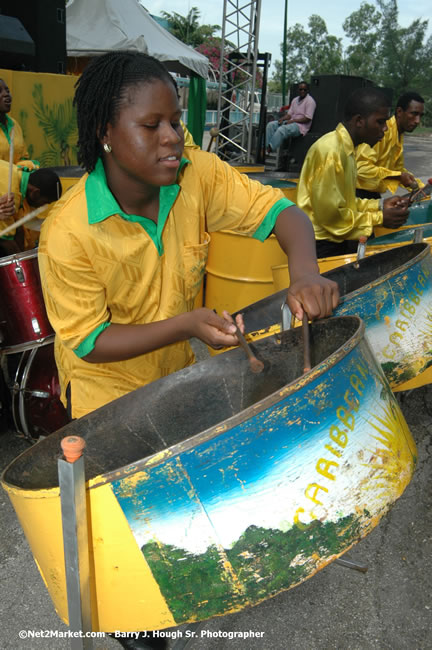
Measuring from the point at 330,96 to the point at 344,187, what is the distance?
6.93m

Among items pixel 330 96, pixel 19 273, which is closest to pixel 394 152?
pixel 19 273

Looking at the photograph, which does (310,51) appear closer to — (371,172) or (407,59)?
(407,59)

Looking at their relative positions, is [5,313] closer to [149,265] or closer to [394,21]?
[149,265]

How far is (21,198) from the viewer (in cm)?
225

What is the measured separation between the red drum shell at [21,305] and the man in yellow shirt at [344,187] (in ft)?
3.66

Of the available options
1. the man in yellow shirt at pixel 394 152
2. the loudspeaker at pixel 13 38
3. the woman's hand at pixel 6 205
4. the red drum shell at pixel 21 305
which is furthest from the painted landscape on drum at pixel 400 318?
the loudspeaker at pixel 13 38

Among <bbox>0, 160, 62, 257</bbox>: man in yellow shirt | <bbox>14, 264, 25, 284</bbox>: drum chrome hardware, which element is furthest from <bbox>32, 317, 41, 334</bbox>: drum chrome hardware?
<bbox>0, 160, 62, 257</bbox>: man in yellow shirt

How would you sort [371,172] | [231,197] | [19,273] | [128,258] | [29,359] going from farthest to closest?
1. [371,172]
2. [29,359]
3. [19,273]
4. [231,197]
5. [128,258]

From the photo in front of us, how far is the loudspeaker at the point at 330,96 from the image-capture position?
830cm

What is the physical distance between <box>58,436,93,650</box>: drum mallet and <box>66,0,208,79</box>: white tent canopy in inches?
295

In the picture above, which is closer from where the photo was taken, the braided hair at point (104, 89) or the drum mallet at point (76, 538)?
the drum mallet at point (76, 538)

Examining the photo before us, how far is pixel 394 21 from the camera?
33.1 meters

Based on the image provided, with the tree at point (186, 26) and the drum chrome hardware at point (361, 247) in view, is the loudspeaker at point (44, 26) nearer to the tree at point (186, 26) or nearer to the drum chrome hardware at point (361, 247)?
the drum chrome hardware at point (361, 247)

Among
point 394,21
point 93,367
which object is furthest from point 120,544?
point 394,21
